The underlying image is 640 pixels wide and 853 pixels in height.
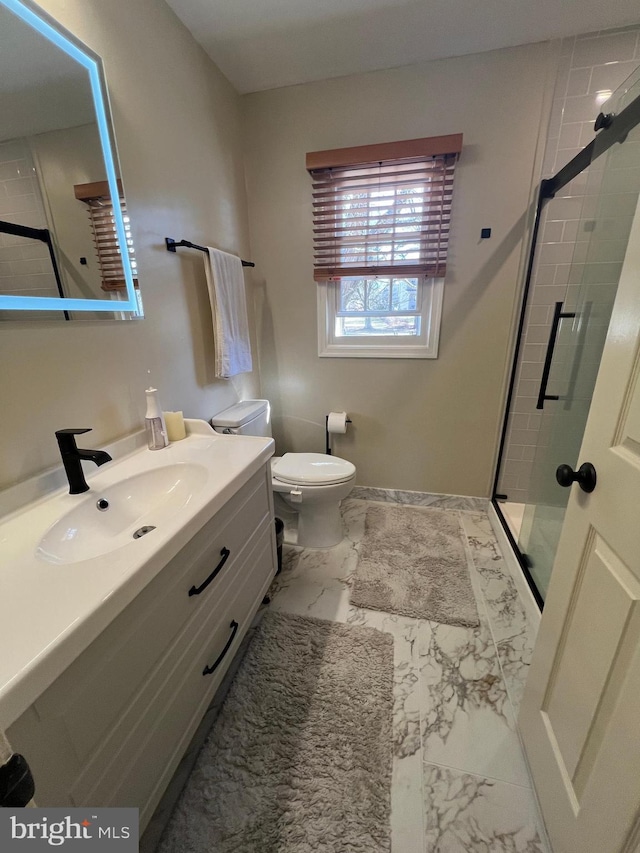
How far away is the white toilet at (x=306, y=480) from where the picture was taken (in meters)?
1.76

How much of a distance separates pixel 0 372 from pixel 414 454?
203cm

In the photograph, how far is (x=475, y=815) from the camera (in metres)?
0.93

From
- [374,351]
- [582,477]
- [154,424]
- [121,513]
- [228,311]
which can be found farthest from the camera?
[374,351]

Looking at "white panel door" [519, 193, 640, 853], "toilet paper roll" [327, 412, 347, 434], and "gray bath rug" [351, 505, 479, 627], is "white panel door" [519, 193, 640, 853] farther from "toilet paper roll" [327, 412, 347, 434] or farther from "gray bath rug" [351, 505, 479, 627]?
"toilet paper roll" [327, 412, 347, 434]

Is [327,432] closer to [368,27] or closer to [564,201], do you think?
[564,201]

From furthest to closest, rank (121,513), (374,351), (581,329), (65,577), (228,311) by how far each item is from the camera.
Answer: (374,351), (228,311), (581,329), (121,513), (65,577)

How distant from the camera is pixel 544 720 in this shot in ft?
3.03

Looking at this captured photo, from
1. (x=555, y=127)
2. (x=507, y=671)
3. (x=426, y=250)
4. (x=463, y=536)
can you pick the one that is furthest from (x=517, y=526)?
(x=555, y=127)

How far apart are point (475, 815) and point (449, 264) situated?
7.18 feet

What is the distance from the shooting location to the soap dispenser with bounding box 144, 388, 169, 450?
4.05 ft

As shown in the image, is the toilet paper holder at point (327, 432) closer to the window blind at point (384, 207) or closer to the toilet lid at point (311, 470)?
the toilet lid at point (311, 470)

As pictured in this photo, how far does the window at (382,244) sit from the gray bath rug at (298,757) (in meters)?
1.61

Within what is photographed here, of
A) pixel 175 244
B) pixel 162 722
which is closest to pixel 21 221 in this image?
pixel 175 244

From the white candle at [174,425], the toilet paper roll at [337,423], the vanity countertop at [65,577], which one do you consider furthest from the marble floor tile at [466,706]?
the white candle at [174,425]
